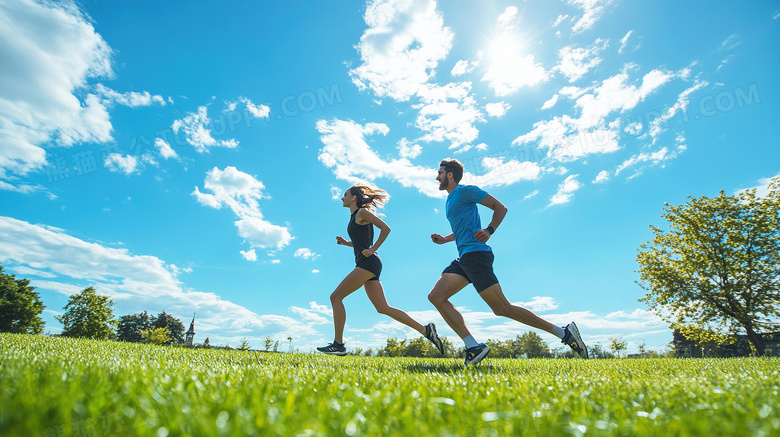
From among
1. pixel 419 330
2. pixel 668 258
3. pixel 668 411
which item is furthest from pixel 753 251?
pixel 668 411

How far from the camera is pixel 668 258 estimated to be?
2508 cm

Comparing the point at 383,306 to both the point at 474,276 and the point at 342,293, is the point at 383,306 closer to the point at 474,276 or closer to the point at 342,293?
the point at 342,293

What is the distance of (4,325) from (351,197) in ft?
195

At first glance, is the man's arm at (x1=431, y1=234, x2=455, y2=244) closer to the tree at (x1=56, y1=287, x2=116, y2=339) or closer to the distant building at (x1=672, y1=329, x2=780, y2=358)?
the distant building at (x1=672, y1=329, x2=780, y2=358)

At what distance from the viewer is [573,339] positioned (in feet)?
18.6

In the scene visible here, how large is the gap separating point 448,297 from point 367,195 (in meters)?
2.95

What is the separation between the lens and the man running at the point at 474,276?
16.9 ft

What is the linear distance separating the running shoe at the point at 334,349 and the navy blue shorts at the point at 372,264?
1.34 metres

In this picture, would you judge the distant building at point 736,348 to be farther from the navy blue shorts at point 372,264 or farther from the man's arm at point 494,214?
the navy blue shorts at point 372,264

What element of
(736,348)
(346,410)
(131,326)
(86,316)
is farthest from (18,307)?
(736,348)

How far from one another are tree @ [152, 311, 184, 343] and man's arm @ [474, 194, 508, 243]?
289 ft

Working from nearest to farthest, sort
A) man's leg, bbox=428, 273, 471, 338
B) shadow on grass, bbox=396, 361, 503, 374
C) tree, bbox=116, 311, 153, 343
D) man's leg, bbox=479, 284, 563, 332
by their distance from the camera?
1. shadow on grass, bbox=396, 361, 503, 374
2. man's leg, bbox=479, 284, 563, 332
3. man's leg, bbox=428, 273, 471, 338
4. tree, bbox=116, 311, 153, 343

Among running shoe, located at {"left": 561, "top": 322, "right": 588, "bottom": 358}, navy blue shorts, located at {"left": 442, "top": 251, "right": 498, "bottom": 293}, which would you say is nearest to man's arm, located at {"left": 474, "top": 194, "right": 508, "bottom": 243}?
navy blue shorts, located at {"left": 442, "top": 251, "right": 498, "bottom": 293}

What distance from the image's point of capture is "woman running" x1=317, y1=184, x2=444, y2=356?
6867 millimetres
